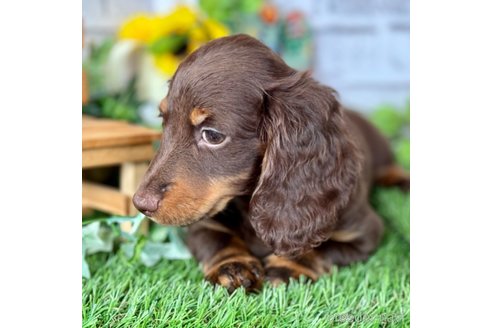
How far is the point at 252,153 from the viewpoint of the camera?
6.37 ft

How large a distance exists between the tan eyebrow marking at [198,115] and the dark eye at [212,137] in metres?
0.04

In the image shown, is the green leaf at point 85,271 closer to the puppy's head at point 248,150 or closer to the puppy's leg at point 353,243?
the puppy's head at point 248,150

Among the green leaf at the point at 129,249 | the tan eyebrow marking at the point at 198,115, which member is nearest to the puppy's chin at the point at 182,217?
the tan eyebrow marking at the point at 198,115

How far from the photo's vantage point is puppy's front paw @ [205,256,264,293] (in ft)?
6.40

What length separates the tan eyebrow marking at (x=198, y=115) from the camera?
6.13 ft

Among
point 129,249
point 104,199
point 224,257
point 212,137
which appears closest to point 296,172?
point 212,137

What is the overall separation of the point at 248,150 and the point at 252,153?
0.06 feet

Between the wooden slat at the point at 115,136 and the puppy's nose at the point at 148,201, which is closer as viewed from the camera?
the puppy's nose at the point at 148,201

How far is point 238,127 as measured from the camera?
189 centimetres

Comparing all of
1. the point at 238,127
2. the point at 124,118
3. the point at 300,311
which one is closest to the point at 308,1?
the point at 124,118

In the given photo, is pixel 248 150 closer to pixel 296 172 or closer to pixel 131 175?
pixel 296 172

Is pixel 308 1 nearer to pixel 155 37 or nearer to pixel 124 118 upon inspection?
pixel 155 37
